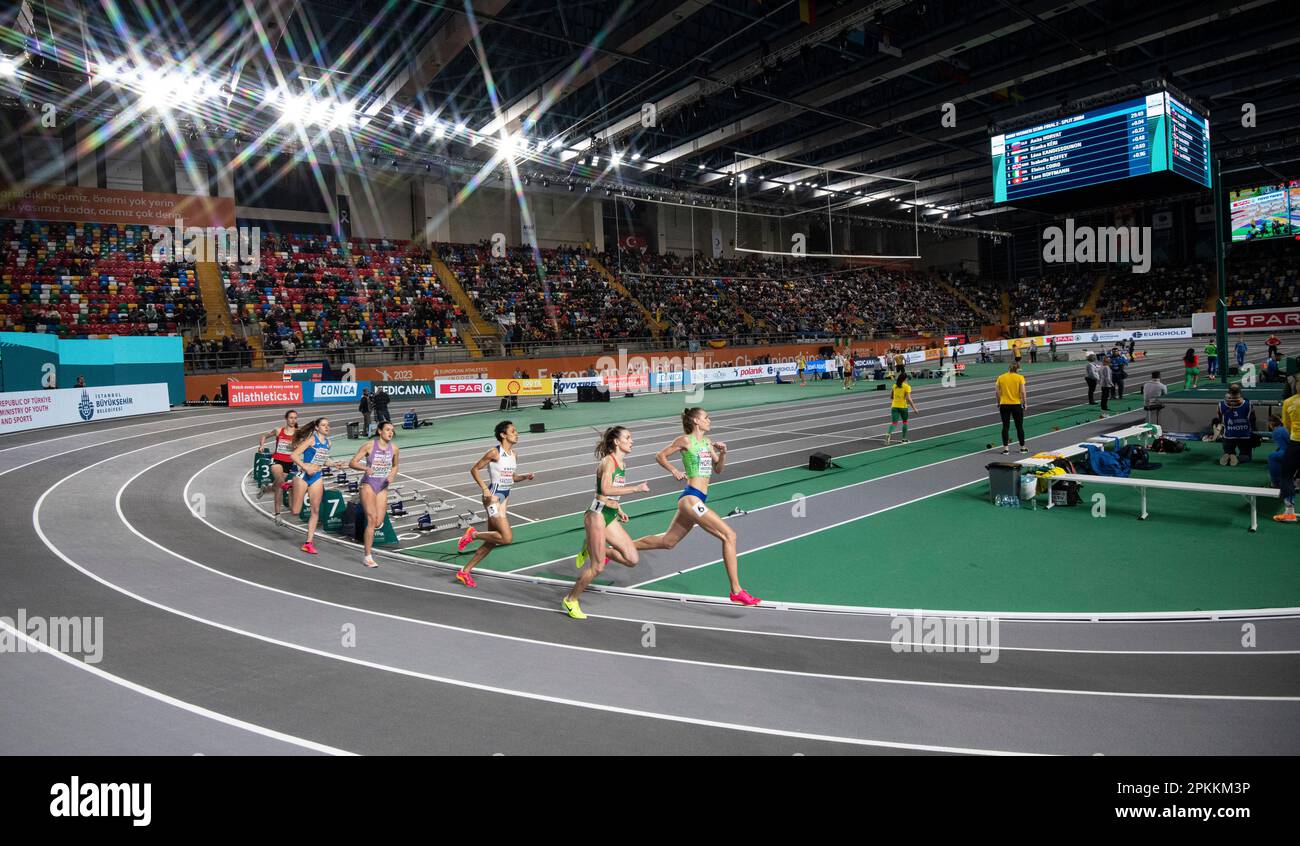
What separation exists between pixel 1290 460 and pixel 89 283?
3955 cm

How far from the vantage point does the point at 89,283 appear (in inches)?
1236

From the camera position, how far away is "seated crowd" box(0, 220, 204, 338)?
95.9ft

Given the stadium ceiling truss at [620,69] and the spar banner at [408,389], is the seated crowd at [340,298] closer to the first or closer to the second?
the spar banner at [408,389]

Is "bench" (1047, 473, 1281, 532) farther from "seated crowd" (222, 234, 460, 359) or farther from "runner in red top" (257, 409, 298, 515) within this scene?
"seated crowd" (222, 234, 460, 359)

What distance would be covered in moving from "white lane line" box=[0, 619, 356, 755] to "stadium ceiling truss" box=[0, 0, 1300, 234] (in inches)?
787

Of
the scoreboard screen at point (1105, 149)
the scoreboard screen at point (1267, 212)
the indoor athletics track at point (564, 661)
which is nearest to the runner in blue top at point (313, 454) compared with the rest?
the indoor athletics track at point (564, 661)

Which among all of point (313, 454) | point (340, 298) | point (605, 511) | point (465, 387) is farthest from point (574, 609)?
point (340, 298)

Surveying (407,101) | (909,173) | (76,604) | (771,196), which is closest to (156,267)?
(407,101)

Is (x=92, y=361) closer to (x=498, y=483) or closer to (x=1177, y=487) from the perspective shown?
(x=498, y=483)

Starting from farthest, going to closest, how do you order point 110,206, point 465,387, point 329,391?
1. point 110,206
2. point 465,387
3. point 329,391

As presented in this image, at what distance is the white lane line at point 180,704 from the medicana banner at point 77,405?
1967cm

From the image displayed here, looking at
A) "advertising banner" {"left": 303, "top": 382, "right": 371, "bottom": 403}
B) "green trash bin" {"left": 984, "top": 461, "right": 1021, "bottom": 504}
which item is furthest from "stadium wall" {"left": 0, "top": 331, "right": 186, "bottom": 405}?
"green trash bin" {"left": 984, "top": 461, "right": 1021, "bottom": 504}
